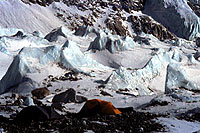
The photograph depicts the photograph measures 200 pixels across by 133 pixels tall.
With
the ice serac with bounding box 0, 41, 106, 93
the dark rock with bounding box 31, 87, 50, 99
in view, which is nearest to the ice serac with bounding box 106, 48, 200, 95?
the ice serac with bounding box 0, 41, 106, 93

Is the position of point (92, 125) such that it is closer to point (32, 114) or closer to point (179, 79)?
point (32, 114)

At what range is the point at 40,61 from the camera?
21578mm

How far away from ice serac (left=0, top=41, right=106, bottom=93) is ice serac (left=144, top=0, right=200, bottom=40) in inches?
2181

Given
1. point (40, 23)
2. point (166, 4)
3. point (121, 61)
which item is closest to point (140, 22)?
point (166, 4)

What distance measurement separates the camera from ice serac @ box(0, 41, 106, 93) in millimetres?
19750

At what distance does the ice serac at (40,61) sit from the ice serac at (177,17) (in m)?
55.4

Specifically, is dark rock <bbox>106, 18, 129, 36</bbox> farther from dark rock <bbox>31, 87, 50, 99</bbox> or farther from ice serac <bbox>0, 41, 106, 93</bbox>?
dark rock <bbox>31, 87, 50, 99</bbox>

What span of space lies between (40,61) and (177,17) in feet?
204

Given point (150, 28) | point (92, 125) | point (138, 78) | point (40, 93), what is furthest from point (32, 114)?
point (150, 28)

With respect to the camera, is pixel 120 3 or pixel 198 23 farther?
pixel 120 3

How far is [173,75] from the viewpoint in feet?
71.7

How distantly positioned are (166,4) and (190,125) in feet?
245

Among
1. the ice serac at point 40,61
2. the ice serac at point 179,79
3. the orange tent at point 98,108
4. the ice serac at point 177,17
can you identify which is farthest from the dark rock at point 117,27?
the orange tent at point 98,108

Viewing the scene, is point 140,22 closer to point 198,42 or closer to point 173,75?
point 198,42
